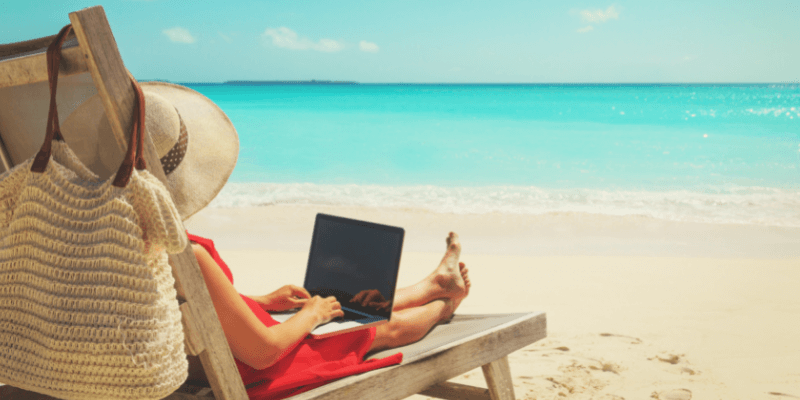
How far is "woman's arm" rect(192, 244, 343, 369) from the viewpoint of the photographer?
1.51 metres

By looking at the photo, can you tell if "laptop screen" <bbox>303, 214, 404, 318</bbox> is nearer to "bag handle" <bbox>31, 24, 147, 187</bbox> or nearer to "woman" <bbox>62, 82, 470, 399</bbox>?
"woman" <bbox>62, 82, 470, 399</bbox>

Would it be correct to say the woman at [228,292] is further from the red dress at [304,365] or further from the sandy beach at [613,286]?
the sandy beach at [613,286]

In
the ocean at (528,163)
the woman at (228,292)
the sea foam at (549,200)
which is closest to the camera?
the woman at (228,292)

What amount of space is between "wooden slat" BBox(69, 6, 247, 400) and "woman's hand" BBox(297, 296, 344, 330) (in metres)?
0.52

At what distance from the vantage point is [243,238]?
689 cm

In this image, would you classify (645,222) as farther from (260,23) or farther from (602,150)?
(260,23)

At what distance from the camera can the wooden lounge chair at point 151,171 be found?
112 cm

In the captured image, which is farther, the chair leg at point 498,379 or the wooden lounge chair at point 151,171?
the chair leg at point 498,379

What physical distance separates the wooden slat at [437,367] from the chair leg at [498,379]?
62 millimetres

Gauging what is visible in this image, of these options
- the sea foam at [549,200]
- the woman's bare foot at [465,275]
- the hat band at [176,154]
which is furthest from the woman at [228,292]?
the sea foam at [549,200]

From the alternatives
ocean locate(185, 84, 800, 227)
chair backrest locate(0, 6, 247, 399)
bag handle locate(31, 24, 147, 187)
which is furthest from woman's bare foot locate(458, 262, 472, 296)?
ocean locate(185, 84, 800, 227)

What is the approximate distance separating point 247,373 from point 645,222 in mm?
6911

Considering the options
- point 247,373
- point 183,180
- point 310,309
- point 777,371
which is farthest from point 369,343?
point 777,371

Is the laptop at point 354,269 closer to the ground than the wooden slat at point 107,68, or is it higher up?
closer to the ground
